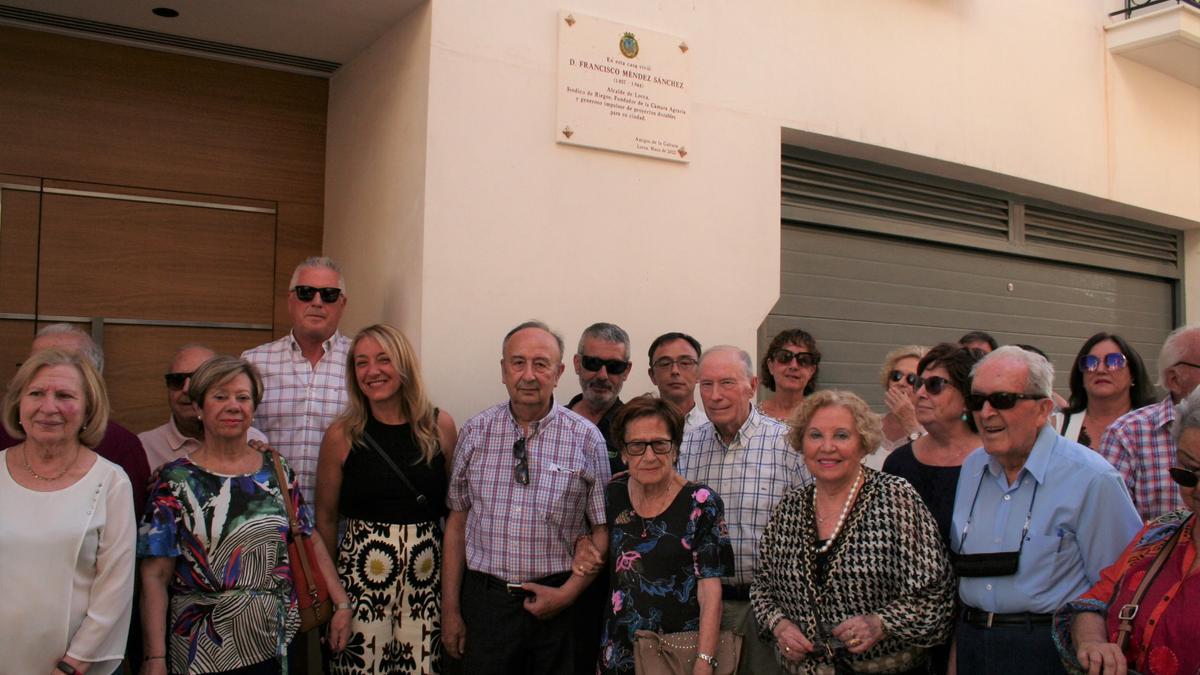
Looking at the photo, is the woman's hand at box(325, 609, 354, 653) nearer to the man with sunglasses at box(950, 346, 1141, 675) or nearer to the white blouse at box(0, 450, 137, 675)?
the white blouse at box(0, 450, 137, 675)

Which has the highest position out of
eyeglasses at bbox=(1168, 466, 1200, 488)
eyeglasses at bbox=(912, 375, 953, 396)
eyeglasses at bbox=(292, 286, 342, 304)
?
eyeglasses at bbox=(292, 286, 342, 304)

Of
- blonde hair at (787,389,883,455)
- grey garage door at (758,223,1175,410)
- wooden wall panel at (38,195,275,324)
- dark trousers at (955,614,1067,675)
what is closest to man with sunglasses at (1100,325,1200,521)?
dark trousers at (955,614,1067,675)

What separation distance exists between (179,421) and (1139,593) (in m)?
3.75

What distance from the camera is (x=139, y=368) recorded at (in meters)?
5.46

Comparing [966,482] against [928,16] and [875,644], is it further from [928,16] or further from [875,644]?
[928,16]

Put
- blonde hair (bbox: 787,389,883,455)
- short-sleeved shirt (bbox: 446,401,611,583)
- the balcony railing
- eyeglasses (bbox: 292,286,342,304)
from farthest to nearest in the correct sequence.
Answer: the balcony railing, eyeglasses (bbox: 292,286,342,304), short-sleeved shirt (bbox: 446,401,611,583), blonde hair (bbox: 787,389,883,455)

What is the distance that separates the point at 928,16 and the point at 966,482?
15.2ft

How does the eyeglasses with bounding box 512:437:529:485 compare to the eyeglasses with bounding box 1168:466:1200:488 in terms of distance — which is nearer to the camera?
the eyeglasses with bounding box 1168:466:1200:488

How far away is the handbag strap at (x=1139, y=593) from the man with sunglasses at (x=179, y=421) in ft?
10.7

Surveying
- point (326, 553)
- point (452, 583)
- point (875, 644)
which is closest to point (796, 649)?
point (875, 644)

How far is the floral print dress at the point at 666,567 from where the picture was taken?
12.2 feet

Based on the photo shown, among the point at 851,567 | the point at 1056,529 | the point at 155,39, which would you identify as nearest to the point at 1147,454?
the point at 1056,529

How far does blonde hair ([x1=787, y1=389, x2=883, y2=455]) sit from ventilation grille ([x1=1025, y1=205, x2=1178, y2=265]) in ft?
18.4

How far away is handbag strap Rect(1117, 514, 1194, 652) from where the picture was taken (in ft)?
9.75
